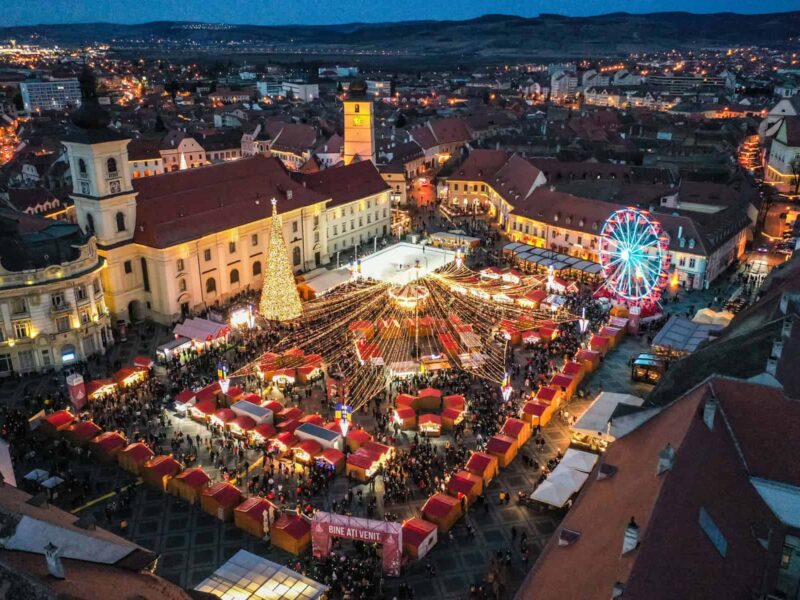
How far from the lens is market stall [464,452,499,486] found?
3453cm

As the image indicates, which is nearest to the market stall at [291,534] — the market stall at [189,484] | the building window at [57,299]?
the market stall at [189,484]

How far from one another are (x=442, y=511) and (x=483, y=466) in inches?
164

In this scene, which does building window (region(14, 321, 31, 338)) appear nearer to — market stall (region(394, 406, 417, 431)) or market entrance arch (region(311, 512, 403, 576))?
market stall (region(394, 406, 417, 431))

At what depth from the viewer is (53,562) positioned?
17016 mm

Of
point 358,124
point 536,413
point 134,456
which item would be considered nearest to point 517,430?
point 536,413

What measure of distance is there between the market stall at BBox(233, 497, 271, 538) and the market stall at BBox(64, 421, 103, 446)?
10948 millimetres

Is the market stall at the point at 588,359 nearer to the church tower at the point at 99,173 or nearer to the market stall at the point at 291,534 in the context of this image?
the market stall at the point at 291,534

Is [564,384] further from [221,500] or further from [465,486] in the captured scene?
[221,500]

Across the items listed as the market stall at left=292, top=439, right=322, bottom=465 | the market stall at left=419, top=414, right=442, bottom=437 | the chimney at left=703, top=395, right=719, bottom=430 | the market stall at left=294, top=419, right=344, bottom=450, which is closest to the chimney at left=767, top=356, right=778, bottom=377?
the chimney at left=703, top=395, right=719, bottom=430

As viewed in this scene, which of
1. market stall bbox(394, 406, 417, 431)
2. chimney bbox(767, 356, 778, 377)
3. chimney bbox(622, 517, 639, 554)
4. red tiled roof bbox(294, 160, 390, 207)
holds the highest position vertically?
chimney bbox(767, 356, 778, 377)

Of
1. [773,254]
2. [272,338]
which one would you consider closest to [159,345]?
[272,338]

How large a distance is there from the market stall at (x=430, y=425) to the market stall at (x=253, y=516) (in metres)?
10.8

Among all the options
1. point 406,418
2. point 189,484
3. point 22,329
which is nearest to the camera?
point 189,484

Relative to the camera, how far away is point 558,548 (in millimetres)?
23391
